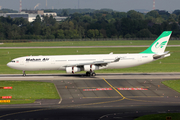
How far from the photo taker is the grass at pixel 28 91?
37500mm

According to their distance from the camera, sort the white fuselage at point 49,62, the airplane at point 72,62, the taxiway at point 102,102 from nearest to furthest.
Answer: the taxiway at point 102,102
the airplane at point 72,62
the white fuselage at point 49,62

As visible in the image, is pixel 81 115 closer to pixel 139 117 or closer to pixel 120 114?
pixel 120 114

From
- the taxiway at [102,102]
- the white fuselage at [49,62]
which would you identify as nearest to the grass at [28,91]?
the taxiway at [102,102]

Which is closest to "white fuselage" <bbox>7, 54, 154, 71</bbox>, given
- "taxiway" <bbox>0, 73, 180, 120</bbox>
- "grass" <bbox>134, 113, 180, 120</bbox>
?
"taxiway" <bbox>0, 73, 180, 120</bbox>

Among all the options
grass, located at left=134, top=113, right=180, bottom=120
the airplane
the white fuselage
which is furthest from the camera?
the white fuselage

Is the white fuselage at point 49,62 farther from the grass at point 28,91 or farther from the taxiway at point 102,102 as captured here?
the grass at point 28,91

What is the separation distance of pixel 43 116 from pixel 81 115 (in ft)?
12.6

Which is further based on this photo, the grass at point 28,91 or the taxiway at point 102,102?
the grass at point 28,91

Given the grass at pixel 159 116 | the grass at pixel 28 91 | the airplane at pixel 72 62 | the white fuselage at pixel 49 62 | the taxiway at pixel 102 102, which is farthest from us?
the white fuselage at pixel 49 62

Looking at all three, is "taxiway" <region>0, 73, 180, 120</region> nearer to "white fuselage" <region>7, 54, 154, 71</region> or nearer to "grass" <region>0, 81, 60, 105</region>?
"grass" <region>0, 81, 60, 105</region>

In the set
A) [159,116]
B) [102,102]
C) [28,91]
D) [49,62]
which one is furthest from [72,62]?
[159,116]

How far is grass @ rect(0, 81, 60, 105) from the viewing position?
37500 mm

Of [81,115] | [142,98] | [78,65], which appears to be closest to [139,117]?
[81,115]

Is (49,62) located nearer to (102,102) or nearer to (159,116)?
(102,102)
